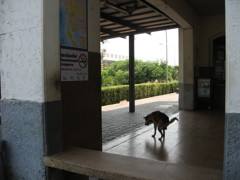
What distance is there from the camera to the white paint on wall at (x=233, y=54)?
68.2 inches

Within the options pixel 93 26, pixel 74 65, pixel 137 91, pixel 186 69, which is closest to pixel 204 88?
pixel 186 69

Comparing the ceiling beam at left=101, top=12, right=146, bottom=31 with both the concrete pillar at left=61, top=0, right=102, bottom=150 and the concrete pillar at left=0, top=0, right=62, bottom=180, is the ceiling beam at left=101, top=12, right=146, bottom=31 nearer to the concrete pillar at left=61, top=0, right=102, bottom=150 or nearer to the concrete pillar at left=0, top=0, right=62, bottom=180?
the concrete pillar at left=61, top=0, right=102, bottom=150

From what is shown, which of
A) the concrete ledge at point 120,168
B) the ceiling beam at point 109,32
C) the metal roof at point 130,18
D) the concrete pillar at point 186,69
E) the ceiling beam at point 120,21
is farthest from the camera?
the concrete pillar at point 186,69

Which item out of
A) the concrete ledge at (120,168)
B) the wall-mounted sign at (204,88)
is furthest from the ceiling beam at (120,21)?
the concrete ledge at (120,168)

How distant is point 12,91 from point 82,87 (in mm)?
823

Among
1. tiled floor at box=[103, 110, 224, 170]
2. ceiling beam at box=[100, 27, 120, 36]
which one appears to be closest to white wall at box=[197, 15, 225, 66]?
ceiling beam at box=[100, 27, 120, 36]

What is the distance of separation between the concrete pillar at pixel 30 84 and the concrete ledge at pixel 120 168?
0.26m

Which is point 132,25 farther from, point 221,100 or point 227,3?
point 227,3

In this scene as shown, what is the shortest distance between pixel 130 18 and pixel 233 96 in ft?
21.7

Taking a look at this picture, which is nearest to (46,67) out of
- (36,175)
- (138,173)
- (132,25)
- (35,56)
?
(35,56)

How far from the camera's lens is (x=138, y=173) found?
2.08 m

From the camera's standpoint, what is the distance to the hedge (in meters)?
13.1

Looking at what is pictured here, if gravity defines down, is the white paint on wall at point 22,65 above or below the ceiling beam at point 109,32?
below

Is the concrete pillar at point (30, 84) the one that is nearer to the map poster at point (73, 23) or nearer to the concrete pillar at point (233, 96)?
the map poster at point (73, 23)
